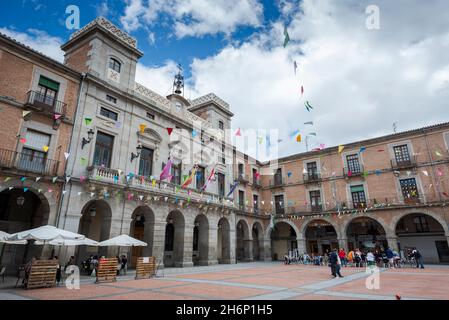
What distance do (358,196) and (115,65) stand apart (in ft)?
78.3

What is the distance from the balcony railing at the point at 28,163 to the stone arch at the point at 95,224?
114 inches

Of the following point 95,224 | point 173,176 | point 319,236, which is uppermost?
point 173,176

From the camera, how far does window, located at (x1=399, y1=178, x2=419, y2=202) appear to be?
76.7ft

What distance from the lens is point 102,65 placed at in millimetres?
17281

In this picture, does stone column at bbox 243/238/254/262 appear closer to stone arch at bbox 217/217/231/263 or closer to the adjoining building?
the adjoining building

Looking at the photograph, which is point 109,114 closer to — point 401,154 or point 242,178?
point 242,178

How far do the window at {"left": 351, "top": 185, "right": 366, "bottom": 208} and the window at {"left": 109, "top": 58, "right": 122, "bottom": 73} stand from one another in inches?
911

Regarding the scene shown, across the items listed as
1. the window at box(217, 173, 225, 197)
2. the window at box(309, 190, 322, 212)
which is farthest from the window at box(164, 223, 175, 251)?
the window at box(309, 190, 322, 212)

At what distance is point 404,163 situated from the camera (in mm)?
24250

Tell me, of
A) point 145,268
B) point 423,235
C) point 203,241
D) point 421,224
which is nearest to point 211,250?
point 203,241

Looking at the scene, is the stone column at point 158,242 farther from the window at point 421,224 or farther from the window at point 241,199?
the window at point 421,224

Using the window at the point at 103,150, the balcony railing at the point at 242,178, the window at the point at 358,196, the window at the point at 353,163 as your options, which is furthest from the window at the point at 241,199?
the window at the point at 103,150

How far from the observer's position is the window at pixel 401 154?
80.5ft
